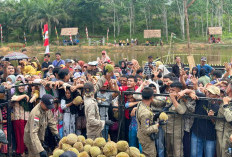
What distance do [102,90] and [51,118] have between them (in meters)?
1.16

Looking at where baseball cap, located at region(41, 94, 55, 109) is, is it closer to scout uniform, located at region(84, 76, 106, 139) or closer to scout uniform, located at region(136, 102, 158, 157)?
scout uniform, located at region(84, 76, 106, 139)

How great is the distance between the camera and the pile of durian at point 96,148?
405 centimetres

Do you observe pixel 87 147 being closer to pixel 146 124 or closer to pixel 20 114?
pixel 146 124

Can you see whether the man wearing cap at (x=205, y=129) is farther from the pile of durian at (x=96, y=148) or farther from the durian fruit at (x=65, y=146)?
the durian fruit at (x=65, y=146)

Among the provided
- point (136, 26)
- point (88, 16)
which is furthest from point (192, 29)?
point (88, 16)

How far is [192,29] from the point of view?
57625 mm

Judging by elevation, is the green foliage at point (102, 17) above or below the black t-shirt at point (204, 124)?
above

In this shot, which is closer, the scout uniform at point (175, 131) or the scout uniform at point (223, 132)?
the scout uniform at point (223, 132)

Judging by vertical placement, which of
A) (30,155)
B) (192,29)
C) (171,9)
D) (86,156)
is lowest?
(30,155)

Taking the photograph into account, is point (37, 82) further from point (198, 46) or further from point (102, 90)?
point (198, 46)

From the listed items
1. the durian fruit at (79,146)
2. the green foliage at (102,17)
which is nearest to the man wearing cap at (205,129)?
the durian fruit at (79,146)

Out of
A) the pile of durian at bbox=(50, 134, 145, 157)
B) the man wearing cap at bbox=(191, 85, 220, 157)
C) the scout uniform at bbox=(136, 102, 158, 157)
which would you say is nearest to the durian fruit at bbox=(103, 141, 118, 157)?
the pile of durian at bbox=(50, 134, 145, 157)

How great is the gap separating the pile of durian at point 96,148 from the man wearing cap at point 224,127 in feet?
4.82

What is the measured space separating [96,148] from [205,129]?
199cm
